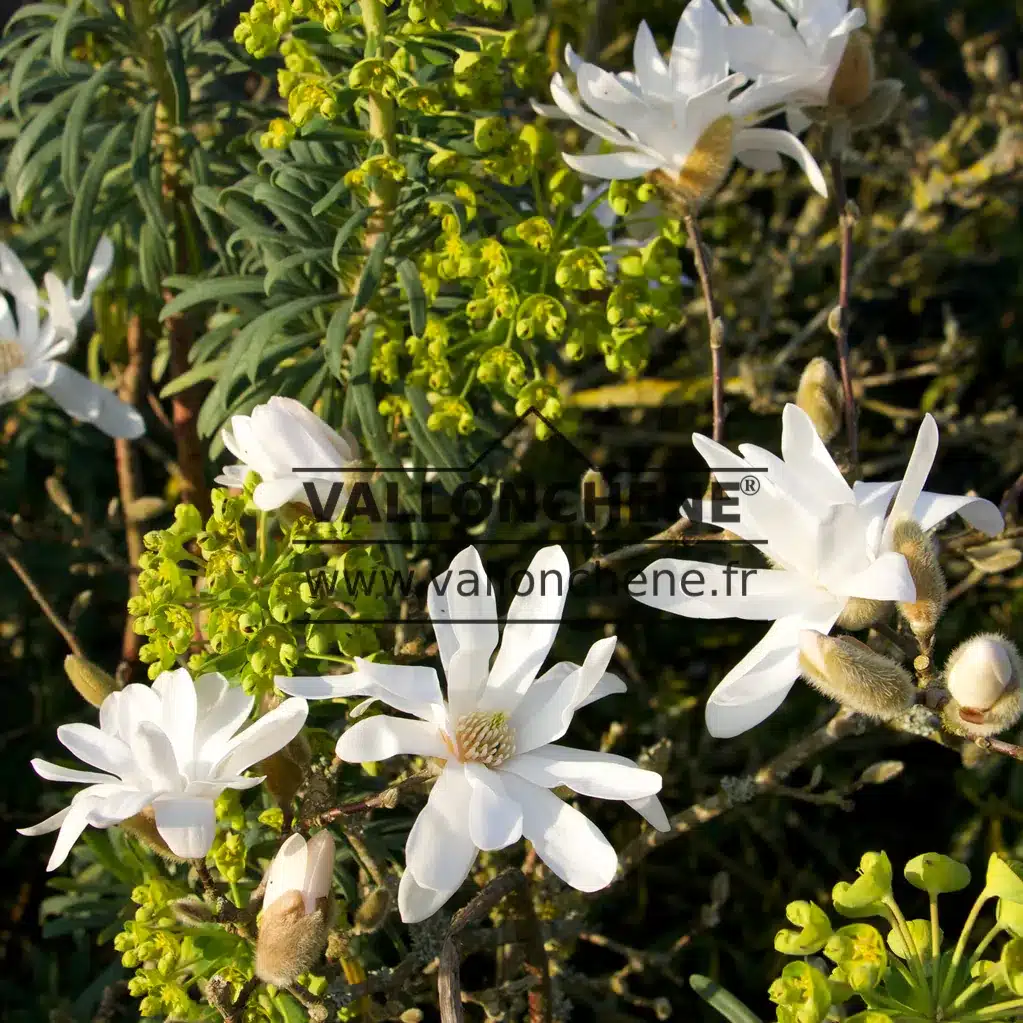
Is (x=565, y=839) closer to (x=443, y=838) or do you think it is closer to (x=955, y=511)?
(x=443, y=838)

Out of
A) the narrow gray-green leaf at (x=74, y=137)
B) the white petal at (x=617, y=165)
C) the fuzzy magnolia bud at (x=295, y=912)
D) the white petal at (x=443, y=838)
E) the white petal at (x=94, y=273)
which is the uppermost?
the narrow gray-green leaf at (x=74, y=137)

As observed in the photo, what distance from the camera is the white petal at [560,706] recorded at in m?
1.13

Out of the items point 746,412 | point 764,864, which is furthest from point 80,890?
point 746,412

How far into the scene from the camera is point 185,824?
42.4 inches

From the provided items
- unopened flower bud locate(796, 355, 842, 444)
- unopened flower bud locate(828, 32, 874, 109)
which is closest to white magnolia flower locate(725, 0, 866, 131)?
unopened flower bud locate(828, 32, 874, 109)

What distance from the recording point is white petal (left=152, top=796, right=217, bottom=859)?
1.08m

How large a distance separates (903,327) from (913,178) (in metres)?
0.58

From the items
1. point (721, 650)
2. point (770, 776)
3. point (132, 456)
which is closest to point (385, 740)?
point (770, 776)

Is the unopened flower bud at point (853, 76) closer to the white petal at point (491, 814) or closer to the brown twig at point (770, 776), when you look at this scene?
the brown twig at point (770, 776)

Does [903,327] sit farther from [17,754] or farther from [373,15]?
[17,754]

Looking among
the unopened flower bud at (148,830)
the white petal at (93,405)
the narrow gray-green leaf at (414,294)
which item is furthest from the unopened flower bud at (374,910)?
the white petal at (93,405)

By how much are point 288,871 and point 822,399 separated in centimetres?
85

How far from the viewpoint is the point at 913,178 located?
2.66 meters

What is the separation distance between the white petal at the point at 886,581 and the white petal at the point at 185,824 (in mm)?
684
